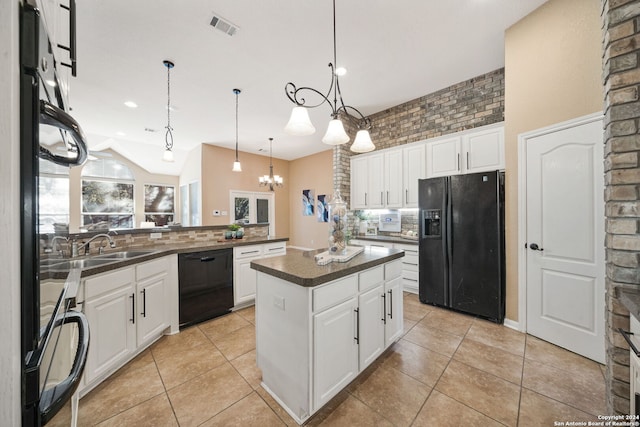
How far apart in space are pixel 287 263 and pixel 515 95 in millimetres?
2997

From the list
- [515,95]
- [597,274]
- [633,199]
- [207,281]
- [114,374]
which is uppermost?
[515,95]

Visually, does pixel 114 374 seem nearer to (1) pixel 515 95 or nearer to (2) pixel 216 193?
(1) pixel 515 95

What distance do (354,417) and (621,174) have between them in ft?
6.76

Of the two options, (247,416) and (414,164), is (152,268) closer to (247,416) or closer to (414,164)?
(247,416)

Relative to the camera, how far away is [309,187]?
770 cm

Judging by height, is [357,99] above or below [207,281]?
above

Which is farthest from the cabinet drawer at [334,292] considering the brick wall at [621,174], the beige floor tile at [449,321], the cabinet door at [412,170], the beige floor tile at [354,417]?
the cabinet door at [412,170]

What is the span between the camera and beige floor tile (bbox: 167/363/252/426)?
1.55 meters

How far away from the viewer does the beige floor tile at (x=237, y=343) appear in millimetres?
2229

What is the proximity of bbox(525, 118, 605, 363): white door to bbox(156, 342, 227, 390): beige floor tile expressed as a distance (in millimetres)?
3139

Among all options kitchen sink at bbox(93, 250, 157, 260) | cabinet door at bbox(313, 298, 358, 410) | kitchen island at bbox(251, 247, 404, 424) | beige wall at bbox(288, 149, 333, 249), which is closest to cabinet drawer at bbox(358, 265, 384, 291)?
kitchen island at bbox(251, 247, 404, 424)

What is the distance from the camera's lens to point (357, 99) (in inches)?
164

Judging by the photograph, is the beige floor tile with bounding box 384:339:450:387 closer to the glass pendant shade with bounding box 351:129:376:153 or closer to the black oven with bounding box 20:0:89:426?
the glass pendant shade with bounding box 351:129:376:153

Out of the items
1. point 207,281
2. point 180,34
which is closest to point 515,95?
point 180,34
